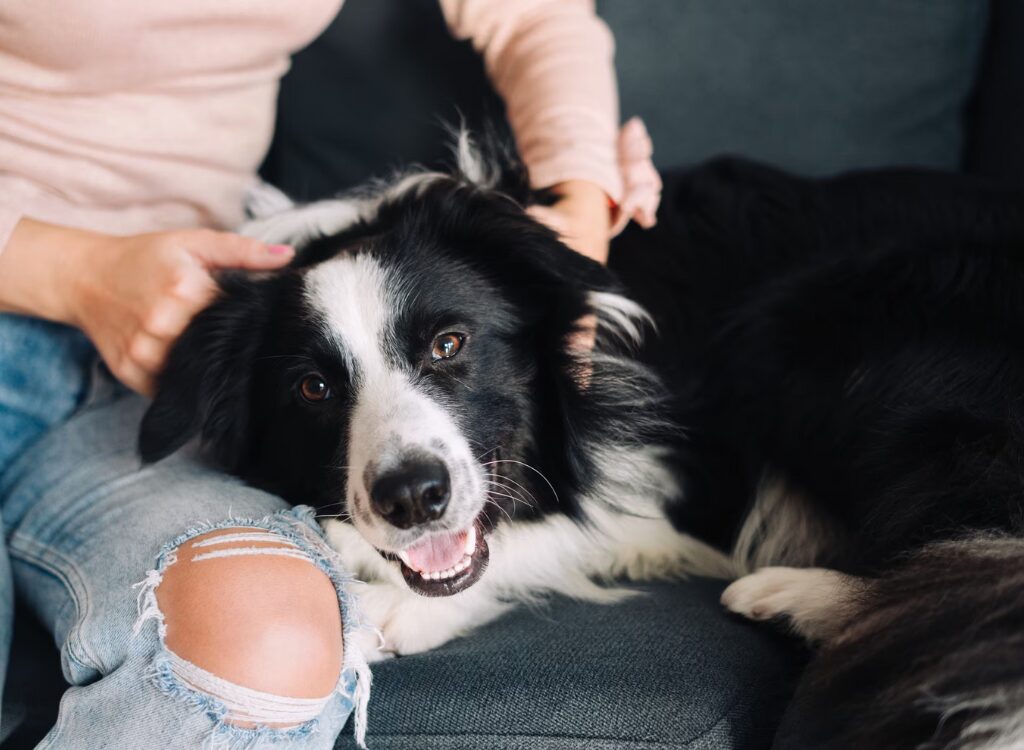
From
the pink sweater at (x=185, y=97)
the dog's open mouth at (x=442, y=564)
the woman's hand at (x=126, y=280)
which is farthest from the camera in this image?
the pink sweater at (x=185, y=97)

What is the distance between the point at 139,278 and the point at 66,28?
1.53ft

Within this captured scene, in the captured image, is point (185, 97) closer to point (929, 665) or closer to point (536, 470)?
point (536, 470)

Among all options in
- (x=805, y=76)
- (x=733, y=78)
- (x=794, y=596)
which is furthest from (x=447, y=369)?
(x=805, y=76)

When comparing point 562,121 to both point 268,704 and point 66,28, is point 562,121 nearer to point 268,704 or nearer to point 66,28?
point 66,28

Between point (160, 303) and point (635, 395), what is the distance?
839 mm

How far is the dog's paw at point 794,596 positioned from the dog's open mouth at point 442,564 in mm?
418

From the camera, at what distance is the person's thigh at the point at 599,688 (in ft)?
3.87

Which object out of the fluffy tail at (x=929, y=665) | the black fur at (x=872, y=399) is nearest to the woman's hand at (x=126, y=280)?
the black fur at (x=872, y=399)

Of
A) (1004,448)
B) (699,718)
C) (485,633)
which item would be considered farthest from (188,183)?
(1004,448)

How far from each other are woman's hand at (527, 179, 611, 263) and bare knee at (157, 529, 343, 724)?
748 millimetres

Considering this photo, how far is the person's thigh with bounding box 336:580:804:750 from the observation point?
1180 millimetres

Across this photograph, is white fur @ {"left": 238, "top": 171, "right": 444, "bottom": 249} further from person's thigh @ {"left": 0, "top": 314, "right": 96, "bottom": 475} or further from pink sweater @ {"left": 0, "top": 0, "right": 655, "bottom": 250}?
person's thigh @ {"left": 0, "top": 314, "right": 96, "bottom": 475}

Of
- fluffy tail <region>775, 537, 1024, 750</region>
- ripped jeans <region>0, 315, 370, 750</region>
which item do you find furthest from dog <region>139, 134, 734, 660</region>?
fluffy tail <region>775, 537, 1024, 750</region>

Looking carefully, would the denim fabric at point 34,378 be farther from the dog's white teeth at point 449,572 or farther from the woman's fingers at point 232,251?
the dog's white teeth at point 449,572
